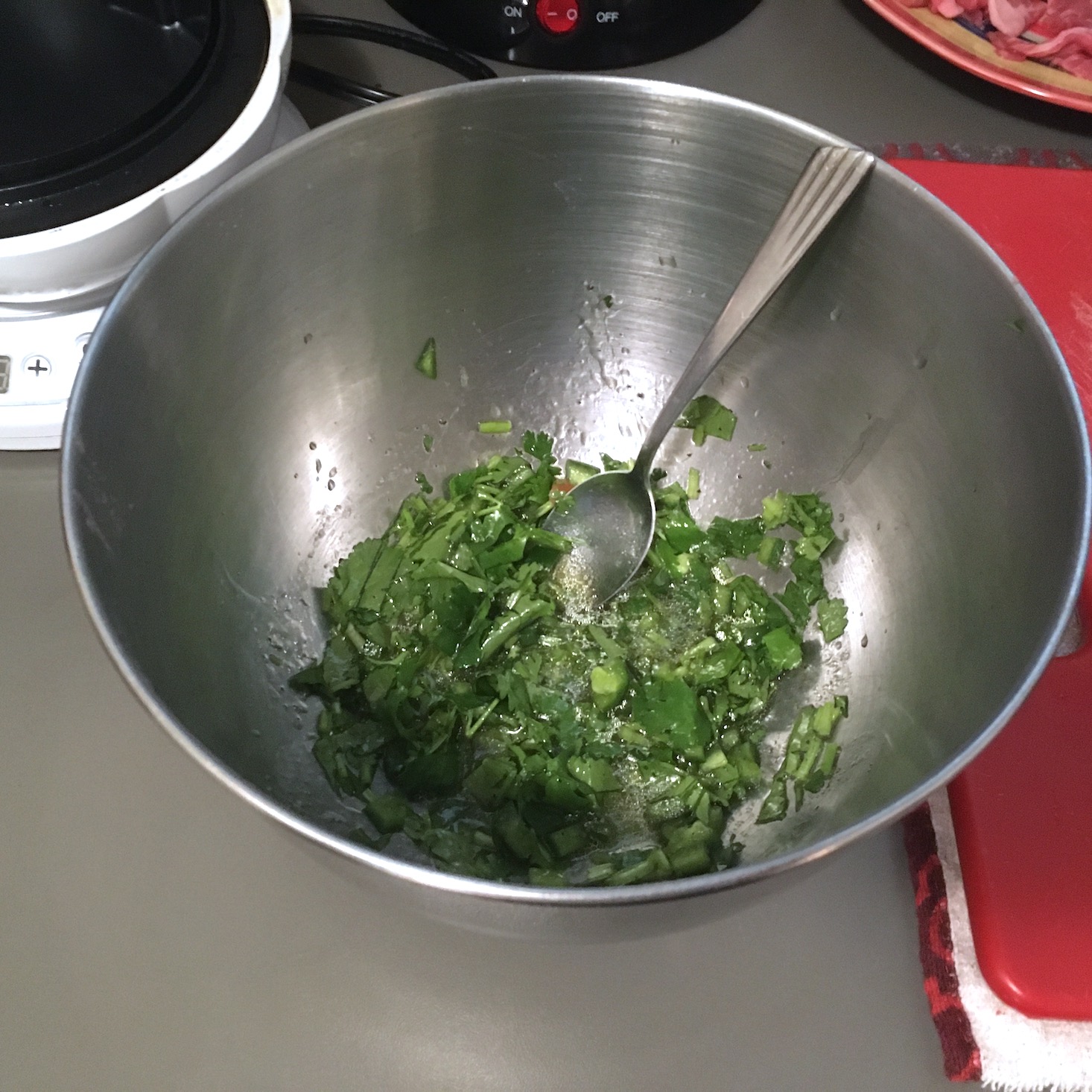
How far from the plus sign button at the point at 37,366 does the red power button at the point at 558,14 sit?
0.67m

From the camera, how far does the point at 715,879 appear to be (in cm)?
50

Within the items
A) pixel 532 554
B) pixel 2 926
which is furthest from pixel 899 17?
pixel 2 926

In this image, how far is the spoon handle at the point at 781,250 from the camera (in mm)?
785

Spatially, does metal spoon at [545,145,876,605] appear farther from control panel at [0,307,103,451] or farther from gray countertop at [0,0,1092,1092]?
control panel at [0,307,103,451]

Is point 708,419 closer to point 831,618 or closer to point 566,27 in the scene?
point 831,618

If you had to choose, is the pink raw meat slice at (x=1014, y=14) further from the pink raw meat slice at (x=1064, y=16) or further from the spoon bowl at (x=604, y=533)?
the spoon bowl at (x=604, y=533)

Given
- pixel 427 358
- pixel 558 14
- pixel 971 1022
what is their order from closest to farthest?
pixel 971 1022, pixel 427 358, pixel 558 14

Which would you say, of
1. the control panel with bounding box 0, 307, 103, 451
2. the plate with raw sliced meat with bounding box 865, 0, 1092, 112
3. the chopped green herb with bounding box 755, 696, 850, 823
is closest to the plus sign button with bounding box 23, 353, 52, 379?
the control panel with bounding box 0, 307, 103, 451

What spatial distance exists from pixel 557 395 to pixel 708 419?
17 centimetres

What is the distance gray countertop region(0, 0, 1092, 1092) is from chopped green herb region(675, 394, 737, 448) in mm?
437

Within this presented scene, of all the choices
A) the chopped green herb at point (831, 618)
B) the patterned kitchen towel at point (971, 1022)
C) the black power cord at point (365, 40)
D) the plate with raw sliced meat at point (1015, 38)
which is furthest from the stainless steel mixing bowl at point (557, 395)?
the plate with raw sliced meat at point (1015, 38)

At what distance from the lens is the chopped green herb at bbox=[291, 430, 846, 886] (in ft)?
2.72

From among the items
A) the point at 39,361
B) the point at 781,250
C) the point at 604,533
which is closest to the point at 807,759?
the point at 604,533

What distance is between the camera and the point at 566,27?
3.67 ft
